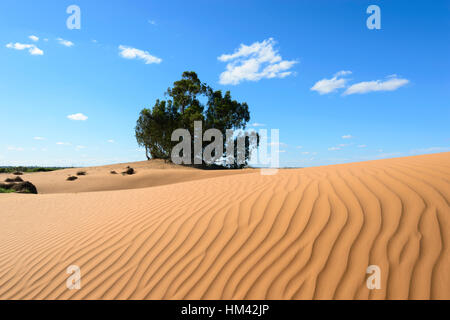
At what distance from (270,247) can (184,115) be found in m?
24.7

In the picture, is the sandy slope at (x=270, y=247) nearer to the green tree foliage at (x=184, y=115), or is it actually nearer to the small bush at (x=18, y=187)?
the small bush at (x=18, y=187)

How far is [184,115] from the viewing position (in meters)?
26.1

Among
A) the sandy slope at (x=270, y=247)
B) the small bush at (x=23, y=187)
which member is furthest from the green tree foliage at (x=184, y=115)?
the sandy slope at (x=270, y=247)

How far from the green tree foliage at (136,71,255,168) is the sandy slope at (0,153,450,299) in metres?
22.8

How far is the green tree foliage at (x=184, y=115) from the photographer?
87.7 feet

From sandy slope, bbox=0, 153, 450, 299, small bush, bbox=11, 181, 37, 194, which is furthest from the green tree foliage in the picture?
sandy slope, bbox=0, 153, 450, 299

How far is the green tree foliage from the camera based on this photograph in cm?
2673

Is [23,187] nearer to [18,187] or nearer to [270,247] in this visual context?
[18,187]

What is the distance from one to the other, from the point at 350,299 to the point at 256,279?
0.76 metres

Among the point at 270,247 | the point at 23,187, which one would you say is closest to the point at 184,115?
the point at 23,187

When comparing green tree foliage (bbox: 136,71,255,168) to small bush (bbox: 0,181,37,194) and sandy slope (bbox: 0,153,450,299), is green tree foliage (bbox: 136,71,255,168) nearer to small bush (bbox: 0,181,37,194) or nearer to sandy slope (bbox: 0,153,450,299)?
small bush (bbox: 0,181,37,194)

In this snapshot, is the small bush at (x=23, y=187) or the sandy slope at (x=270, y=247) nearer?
the sandy slope at (x=270, y=247)

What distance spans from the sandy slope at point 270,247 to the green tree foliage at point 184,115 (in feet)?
74.7
